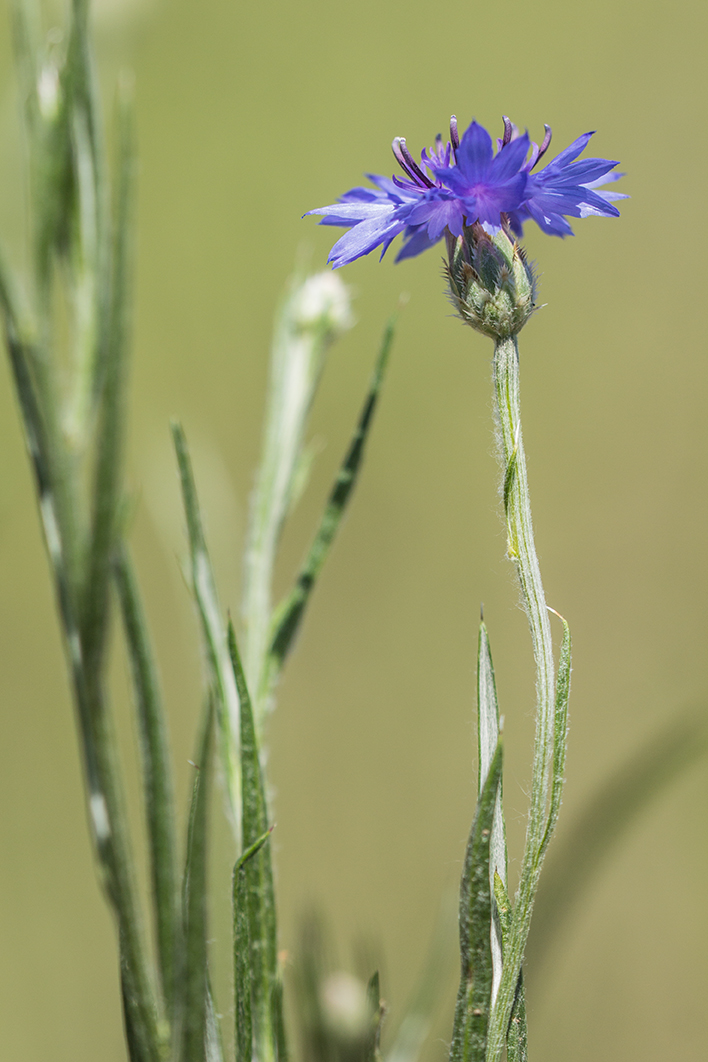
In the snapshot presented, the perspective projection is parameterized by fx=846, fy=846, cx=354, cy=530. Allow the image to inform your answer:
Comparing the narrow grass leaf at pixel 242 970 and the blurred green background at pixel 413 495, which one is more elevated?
the blurred green background at pixel 413 495

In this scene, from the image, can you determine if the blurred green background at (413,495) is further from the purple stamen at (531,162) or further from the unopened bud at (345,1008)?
the purple stamen at (531,162)

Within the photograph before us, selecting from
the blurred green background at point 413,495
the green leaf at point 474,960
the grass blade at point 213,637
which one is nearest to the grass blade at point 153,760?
the grass blade at point 213,637

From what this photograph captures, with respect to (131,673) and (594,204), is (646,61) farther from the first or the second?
(131,673)

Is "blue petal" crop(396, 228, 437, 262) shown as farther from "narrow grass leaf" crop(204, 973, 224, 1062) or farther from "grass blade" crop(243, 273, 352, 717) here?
"narrow grass leaf" crop(204, 973, 224, 1062)

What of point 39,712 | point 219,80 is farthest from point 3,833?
point 219,80

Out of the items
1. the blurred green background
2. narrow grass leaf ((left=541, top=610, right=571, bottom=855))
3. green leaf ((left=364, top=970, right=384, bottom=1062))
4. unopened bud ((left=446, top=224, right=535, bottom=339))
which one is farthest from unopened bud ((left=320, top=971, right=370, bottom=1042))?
the blurred green background
